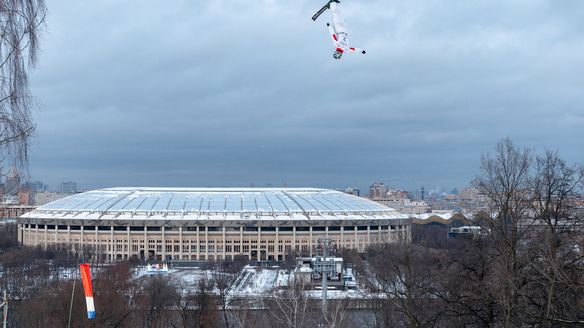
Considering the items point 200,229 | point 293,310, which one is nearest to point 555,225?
point 293,310

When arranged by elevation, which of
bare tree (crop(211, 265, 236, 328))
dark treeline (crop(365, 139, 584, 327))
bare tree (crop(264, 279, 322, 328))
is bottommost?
bare tree (crop(211, 265, 236, 328))

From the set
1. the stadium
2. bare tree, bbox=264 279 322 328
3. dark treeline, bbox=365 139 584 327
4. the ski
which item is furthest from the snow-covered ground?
the ski

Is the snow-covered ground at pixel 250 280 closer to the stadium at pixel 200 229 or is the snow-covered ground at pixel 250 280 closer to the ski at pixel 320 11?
the stadium at pixel 200 229

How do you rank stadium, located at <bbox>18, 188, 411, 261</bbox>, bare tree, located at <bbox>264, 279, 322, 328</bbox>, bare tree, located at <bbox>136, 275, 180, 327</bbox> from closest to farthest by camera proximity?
1. bare tree, located at <bbox>264, 279, 322, 328</bbox>
2. bare tree, located at <bbox>136, 275, 180, 327</bbox>
3. stadium, located at <bbox>18, 188, 411, 261</bbox>

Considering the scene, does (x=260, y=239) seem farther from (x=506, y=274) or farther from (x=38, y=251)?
(x=506, y=274)

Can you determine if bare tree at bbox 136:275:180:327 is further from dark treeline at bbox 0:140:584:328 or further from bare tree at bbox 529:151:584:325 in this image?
bare tree at bbox 529:151:584:325

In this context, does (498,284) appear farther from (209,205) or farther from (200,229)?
(209,205)

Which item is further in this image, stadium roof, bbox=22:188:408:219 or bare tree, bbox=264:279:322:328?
stadium roof, bbox=22:188:408:219
